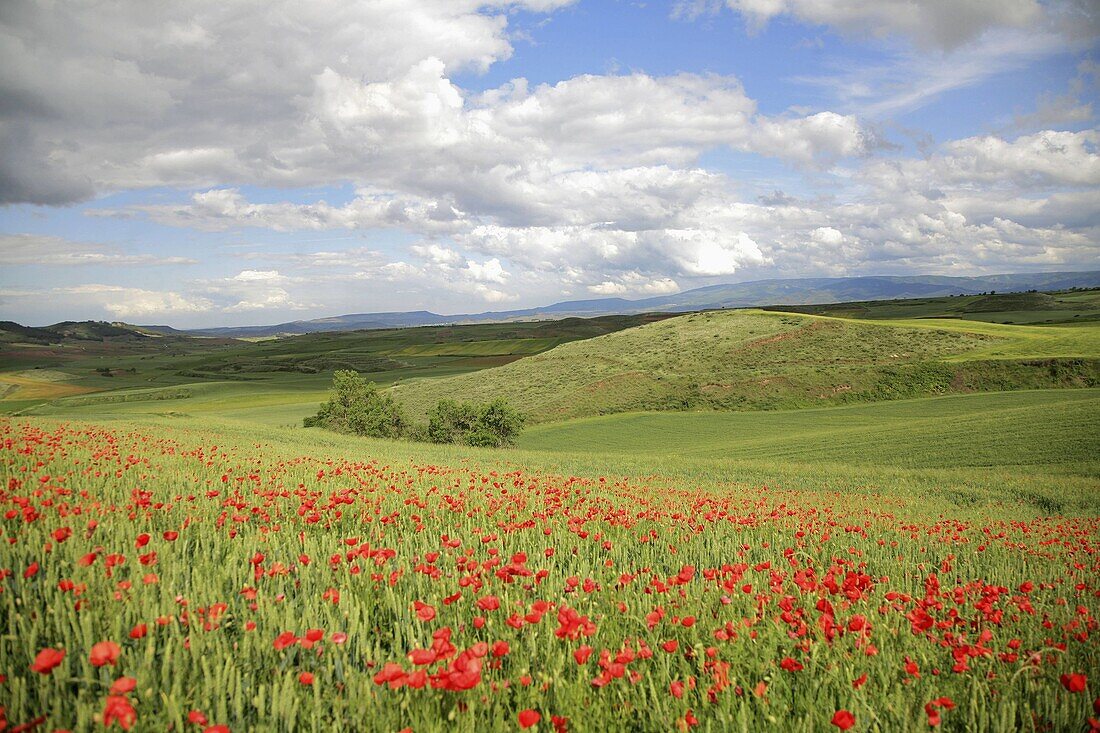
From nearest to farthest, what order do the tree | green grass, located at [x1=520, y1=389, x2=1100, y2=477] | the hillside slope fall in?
green grass, located at [x1=520, y1=389, x2=1100, y2=477]
the tree
the hillside slope

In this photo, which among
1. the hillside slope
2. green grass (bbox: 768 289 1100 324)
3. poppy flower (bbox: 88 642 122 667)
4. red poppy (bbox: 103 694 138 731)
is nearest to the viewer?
red poppy (bbox: 103 694 138 731)

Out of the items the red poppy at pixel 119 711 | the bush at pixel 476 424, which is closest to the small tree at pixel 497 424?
the bush at pixel 476 424

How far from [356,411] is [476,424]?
1068cm

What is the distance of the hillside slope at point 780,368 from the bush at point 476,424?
9.05 metres

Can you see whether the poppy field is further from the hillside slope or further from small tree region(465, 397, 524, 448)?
the hillside slope

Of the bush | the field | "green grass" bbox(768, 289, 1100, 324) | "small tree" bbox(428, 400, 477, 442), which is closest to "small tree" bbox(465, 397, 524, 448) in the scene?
the bush

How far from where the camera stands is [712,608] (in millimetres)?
4391

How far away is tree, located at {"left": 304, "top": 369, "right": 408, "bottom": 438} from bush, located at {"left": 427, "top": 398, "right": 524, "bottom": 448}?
420 centimetres

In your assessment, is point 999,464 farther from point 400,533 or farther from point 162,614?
point 162,614

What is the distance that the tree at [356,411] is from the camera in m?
50.2

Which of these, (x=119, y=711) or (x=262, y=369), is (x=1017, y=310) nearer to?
(x=119, y=711)

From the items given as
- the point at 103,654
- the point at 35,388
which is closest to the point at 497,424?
the point at 103,654

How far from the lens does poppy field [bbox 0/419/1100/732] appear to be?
270cm

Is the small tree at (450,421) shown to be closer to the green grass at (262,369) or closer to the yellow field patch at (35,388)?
the green grass at (262,369)
